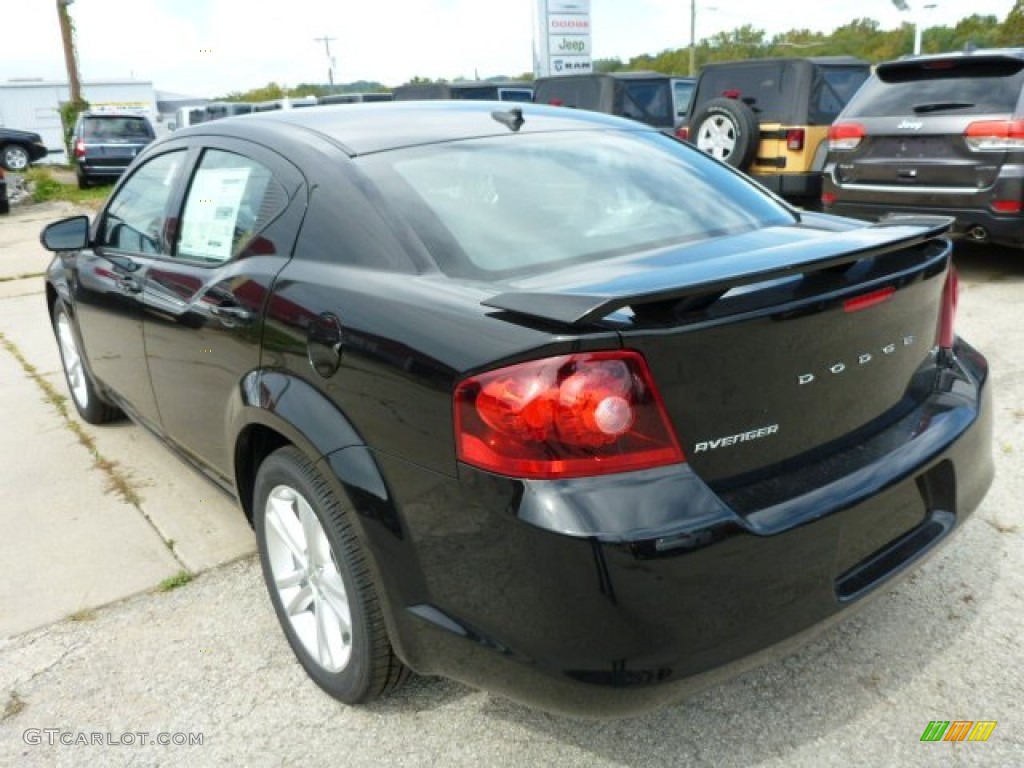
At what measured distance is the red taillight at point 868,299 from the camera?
198 cm

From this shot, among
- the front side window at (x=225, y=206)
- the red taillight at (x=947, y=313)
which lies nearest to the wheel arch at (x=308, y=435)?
the front side window at (x=225, y=206)

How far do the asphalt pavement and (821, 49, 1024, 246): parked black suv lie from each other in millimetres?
3211

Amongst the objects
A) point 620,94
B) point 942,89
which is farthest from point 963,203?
point 620,94

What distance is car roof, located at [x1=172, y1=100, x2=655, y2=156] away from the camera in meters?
2.66

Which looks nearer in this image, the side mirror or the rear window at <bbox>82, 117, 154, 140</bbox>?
the side mirror

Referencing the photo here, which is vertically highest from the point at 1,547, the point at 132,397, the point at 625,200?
the point at 625,200

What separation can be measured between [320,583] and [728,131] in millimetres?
7973

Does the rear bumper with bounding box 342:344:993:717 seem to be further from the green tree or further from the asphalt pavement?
the green tree

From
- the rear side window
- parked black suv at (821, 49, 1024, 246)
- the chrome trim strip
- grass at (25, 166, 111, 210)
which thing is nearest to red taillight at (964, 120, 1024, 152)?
parked black suv at (821, 49, 1024, 246)

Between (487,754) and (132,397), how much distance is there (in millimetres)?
2323

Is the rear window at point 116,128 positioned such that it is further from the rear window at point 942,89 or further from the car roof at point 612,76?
the rear window at point 942,89

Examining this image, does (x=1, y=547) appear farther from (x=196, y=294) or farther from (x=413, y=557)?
(x=413, y=557)

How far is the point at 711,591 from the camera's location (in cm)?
176

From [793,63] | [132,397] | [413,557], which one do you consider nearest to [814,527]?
[413,557]
